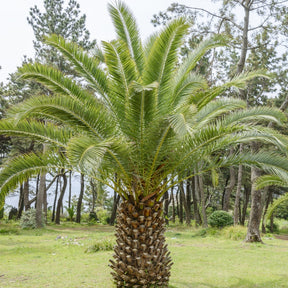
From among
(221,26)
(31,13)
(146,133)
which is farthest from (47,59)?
(146,133)

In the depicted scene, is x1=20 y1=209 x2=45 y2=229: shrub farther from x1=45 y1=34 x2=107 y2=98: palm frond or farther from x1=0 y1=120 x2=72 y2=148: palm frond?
x1=45 y1=34 x2=107 y2=98: palm frond

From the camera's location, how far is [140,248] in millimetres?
5793

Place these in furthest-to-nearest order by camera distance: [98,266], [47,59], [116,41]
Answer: [47,59], [98,266], [116,41]

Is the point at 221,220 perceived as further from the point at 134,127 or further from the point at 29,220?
the point at 134,127

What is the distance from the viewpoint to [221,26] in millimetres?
15539

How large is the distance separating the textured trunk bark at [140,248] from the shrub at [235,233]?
9.59 m

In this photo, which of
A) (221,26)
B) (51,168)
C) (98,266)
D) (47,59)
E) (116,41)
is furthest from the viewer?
(47,59)

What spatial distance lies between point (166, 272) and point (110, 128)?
313 cm

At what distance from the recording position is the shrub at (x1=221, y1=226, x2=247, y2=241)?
14631 millimetres

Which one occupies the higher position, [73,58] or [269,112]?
[73,58]

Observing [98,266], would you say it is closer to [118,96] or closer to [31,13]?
[118,96]

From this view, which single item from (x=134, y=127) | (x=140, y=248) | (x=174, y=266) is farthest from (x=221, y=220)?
(x=134, y=127)

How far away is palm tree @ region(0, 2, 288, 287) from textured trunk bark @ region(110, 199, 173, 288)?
0.02m

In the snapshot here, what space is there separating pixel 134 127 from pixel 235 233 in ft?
37.9
